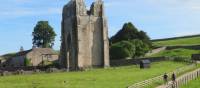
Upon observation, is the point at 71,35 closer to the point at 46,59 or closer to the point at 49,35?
the point at 46,59

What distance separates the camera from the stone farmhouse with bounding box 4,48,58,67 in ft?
407

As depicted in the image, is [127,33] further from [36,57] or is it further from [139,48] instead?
[36,57]

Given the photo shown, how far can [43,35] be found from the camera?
5472 inches

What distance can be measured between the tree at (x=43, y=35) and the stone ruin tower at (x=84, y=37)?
38.5 metres

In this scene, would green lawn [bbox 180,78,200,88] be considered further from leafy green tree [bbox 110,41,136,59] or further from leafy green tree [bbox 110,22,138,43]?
leafy green tree [bbox 110,22,138,43]

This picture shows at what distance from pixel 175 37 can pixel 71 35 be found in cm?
8540

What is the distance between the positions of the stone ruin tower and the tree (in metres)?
38.5

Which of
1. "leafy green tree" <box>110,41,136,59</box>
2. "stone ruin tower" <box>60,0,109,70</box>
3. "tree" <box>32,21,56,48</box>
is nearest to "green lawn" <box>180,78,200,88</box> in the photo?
"stone ruin tower" <box>60,0,109,70</box>

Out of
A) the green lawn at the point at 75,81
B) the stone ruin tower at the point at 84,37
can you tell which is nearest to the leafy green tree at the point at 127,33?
the stone ruin tower at the point at 84,37

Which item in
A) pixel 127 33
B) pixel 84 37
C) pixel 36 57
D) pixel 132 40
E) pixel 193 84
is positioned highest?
pixel 127 33

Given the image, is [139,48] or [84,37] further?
[139,48]

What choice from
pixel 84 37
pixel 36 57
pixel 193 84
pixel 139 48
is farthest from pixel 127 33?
pixel 193 84

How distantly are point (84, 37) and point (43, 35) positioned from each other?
43934 millimetres

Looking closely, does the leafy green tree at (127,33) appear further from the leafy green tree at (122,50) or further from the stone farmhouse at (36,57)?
the stone farmhouse at (36,57)
